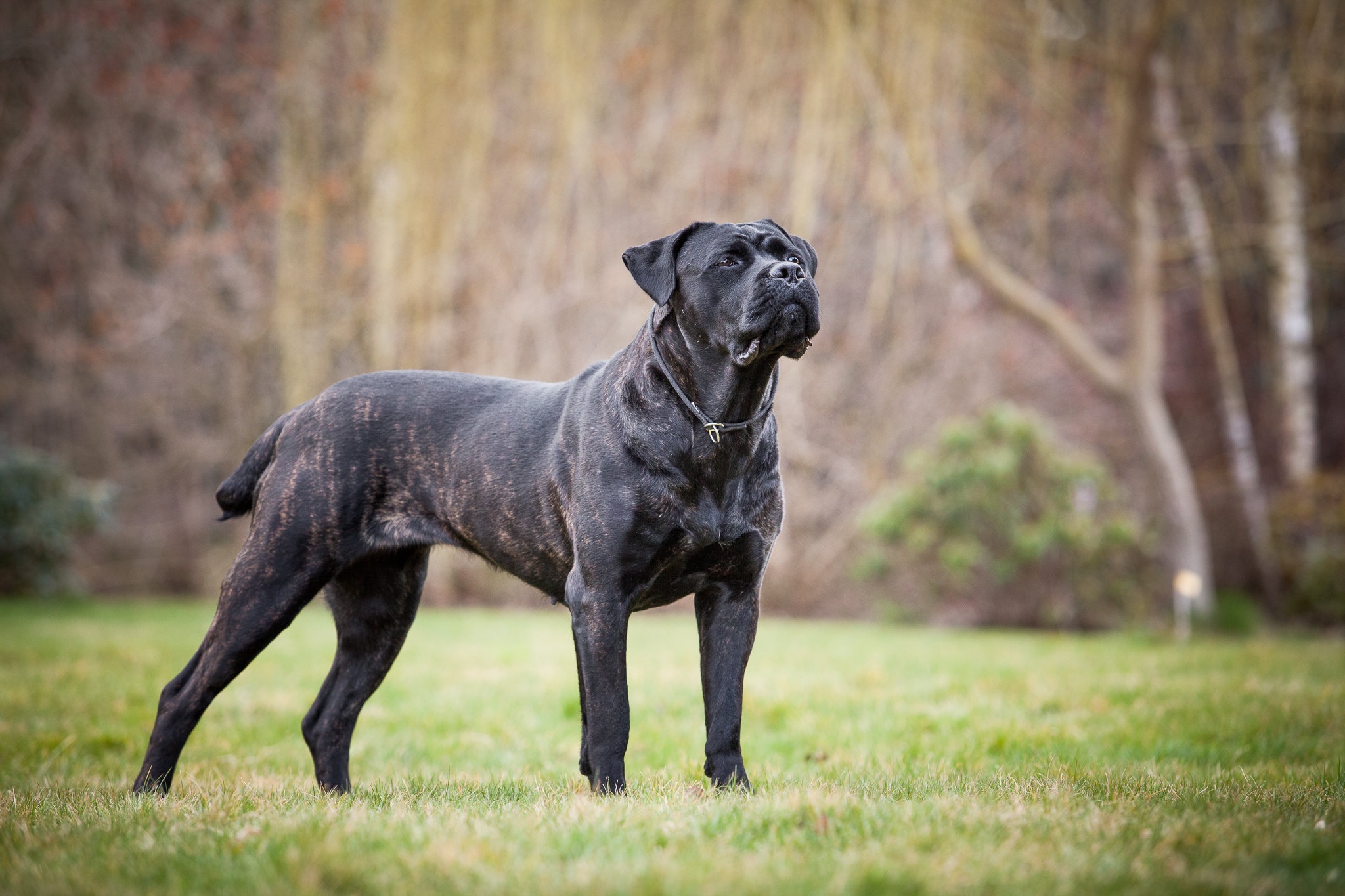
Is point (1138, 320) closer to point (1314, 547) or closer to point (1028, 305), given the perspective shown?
point (1028, 305)

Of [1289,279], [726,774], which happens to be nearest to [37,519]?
[726,774]

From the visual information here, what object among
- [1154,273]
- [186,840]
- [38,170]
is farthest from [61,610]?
[1154,273]

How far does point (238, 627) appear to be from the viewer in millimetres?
3559

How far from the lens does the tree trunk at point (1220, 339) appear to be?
37.3 ft

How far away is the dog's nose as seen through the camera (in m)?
3.18

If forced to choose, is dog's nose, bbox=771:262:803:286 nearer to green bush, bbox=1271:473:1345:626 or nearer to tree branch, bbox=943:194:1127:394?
tree branch, bbox=943:194:1127:394

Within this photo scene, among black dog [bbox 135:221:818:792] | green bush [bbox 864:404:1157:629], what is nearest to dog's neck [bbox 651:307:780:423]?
black dog [bbox 135:221:818:792]

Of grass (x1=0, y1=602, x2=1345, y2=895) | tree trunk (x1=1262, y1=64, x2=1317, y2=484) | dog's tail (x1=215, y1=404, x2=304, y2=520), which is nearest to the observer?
grass (x1=0, y1=602, x2=1345, y2=895)

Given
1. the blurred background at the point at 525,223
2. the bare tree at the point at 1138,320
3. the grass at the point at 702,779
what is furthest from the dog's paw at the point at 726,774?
the blurred background at the point at 525,223

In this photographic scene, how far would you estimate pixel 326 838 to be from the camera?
7.89ft

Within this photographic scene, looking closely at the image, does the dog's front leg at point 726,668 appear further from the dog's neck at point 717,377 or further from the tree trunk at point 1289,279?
the tree trunk at point 1289,279

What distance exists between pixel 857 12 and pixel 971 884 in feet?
31.6

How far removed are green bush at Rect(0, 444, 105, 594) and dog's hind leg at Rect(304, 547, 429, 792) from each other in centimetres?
929

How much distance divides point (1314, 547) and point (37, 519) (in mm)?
13442
